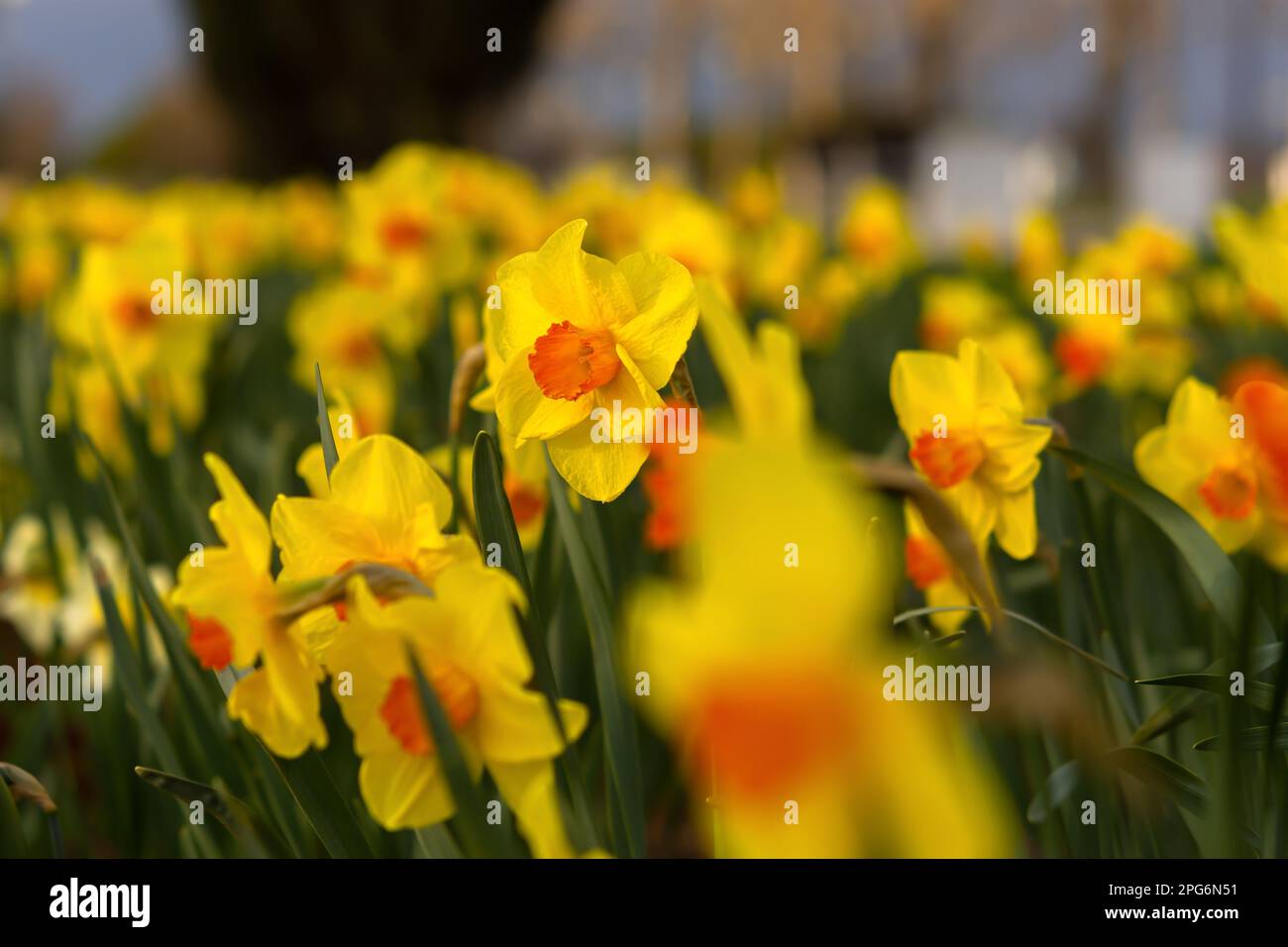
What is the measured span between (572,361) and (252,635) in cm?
21

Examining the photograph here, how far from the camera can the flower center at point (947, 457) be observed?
0.67 m

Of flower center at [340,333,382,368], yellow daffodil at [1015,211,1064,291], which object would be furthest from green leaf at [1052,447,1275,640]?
yellow daffodil at [1015,211,1064,291]

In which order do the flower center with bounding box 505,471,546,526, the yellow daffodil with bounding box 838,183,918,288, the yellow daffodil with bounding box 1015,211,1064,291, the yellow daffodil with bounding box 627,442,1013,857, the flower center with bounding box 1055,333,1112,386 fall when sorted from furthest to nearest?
1. the yellow daffodil with bounding box 838,183,918,288
2. the yellow daffodil with bounding box 1015,211,1064,291
3. the flower center with bounding box 1055,333,1112,386
4. the flower center with bounding box 505,471,546,526
5. the yellow daffodil with bounding box 627,442,1013,857

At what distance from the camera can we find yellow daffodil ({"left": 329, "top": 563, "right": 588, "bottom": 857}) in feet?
1.65

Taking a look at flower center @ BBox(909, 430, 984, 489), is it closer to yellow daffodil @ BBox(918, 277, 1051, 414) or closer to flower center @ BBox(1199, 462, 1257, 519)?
flower center @ BBox(1199, 462, 1257, 519)

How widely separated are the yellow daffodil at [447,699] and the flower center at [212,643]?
0.07 m

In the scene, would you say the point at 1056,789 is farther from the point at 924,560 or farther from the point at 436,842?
the point at 436,842

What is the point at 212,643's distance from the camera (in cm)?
60

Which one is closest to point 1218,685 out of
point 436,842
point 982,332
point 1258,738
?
point 1258,738

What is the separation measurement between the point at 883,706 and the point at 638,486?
952mm

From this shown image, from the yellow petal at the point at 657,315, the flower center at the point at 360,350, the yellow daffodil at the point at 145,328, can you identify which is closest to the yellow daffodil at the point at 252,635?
the yellow petal at the point at 657,315

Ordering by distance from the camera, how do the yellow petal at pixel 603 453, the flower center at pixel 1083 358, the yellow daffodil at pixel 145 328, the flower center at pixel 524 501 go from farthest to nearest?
the yellow daffodil at pixel 145 328 < the flower center at pixel 1083 358 < the flower center at pixel 524 501 < the yellow petal at pixel 603 453

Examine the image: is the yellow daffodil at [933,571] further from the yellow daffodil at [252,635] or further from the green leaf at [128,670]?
the green leaf at [128,670]
